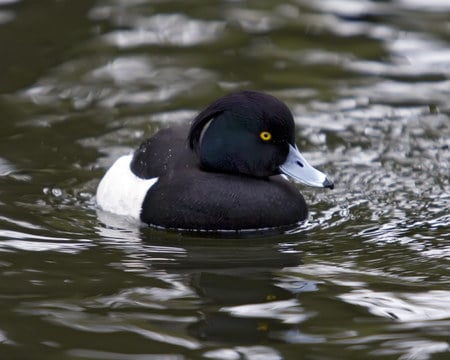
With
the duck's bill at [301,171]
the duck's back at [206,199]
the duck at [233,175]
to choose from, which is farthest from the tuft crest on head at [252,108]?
the duck's back at [206,199]

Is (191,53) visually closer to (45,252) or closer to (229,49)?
(229,49)

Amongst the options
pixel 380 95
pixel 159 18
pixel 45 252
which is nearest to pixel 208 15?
pixel 159 18

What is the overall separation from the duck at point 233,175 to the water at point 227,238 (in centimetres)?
16

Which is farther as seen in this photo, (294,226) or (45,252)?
(294,226)

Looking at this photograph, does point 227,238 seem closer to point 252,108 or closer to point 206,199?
point 206,199

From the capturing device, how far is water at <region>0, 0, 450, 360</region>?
5730mm

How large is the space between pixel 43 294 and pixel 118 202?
1.95 metres

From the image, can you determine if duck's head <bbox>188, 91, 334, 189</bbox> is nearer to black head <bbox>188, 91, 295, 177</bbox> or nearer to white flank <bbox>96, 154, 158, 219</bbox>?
black head <bbox>188, 91, 295, 177</bbox>

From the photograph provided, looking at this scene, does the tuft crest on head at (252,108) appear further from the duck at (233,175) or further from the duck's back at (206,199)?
the duck's back at (206,199)

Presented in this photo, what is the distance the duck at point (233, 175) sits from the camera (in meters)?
7.56

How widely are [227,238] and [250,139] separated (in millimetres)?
709

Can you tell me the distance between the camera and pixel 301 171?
25.1ft

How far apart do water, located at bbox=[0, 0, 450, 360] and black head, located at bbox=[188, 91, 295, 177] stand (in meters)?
0.57

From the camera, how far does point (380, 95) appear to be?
35.1 feet
